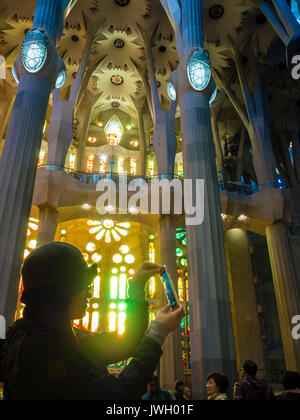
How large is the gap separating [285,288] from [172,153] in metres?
6.99

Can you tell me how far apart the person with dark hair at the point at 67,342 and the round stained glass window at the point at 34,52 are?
901 centimetres

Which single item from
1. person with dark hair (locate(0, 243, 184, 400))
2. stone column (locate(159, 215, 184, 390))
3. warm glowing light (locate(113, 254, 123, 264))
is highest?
warm glowing light (locate(113, 254, 123, 264))

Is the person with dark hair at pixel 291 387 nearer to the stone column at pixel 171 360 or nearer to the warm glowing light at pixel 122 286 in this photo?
the stone column at pixel 171 360

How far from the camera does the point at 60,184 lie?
41.1ft

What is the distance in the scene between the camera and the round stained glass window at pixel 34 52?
8789mm

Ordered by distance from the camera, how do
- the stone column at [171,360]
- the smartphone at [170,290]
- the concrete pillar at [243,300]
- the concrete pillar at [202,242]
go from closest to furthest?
1. the smartphone at [170,290]
2. the concrete pillar at [202,242]
3. the stone column at [171,360]
4. the concrete pillar at [243,300]

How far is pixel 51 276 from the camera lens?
110cm

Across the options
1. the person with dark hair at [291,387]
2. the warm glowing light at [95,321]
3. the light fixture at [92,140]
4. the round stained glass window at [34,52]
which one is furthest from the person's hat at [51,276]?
the light fixture at [92,140]

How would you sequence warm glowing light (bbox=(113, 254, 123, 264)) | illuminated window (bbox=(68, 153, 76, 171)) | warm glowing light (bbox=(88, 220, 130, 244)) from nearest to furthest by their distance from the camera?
warm glowing light (bbox=(113, 254, 123, 264)) < warm glowing light (bbox=(88, 220, 130, 244)) < illuminated window (bbox=(68, 153, 76, 171))

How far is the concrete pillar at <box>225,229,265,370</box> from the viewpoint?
49.3ft

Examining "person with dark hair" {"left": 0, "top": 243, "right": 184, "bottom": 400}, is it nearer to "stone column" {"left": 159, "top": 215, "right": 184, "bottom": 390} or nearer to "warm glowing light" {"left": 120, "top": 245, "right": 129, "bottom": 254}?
"stone column" {"left": 159, "top": 215, "right": 184, "bottom": 390}

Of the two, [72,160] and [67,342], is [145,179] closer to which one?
[72,160]

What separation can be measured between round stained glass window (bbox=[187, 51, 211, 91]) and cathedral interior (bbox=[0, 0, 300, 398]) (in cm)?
4

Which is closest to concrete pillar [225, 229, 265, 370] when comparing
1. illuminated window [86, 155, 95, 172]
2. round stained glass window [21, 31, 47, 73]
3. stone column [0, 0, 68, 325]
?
illuminated window [86, 155, 95, 172]
